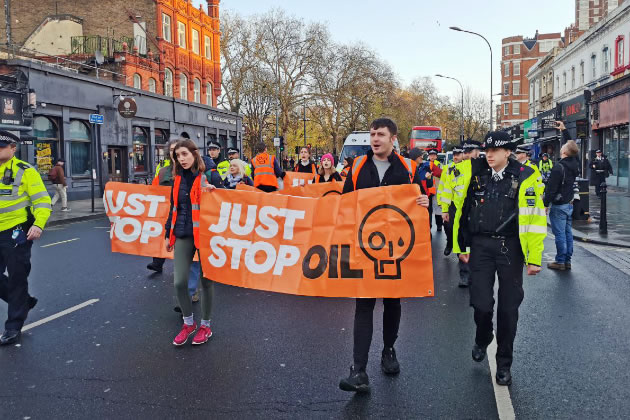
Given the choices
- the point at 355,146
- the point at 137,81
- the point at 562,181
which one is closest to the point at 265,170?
the point at 562,181

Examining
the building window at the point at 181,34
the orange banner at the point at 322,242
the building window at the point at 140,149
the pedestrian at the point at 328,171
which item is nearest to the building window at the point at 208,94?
the building window at the point at 181,34

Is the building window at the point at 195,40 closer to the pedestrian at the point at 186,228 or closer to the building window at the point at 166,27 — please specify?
the building window at the point at 166,27

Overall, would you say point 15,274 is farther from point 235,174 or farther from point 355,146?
point 355,146

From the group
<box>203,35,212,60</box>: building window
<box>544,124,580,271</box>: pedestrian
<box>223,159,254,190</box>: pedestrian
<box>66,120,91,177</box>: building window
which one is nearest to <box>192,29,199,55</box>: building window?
<box>203,35,212,60</box>: building window

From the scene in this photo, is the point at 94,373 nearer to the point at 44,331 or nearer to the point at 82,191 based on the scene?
the point at 44,331

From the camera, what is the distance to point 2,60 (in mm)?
22922

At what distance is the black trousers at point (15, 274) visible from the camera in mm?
5625

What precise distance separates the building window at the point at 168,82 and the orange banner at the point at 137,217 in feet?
103

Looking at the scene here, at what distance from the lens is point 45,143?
25125 millimetres

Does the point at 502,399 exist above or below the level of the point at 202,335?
below

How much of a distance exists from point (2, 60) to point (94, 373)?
72.2 ft

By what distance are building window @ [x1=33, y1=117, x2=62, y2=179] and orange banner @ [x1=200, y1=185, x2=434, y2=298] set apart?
21.4m

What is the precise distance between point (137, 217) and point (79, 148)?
21761 mm

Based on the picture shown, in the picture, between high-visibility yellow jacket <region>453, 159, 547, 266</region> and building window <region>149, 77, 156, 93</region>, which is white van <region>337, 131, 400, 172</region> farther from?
high-visibility yellow jacket <region>453, 159, 547, 266</region>
